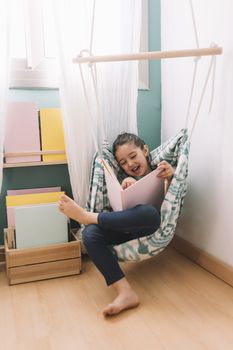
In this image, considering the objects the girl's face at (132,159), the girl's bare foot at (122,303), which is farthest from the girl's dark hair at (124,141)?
the girl's bare foot at (122,303)

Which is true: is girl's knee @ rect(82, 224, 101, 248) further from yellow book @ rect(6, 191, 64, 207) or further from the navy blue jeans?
yellow book @ rect(6, 191, 64, 207)

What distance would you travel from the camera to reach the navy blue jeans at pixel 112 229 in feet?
3.78

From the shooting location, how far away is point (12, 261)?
1257 millimetres

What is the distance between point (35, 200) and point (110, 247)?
377 millimetres

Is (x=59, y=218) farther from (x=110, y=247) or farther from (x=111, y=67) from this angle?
(x=111, y=67)

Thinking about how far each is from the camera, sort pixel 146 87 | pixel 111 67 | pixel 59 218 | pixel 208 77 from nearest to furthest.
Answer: pixel 208 77 < pixel 59 218 < pixel 111 67 < pixel 146 87

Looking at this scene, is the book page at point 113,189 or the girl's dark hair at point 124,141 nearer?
the book page at point 113,189

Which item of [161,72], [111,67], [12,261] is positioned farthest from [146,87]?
[12,261]

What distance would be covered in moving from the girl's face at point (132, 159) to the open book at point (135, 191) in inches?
4.1

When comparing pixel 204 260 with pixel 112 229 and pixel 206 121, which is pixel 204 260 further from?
pixel 206 121

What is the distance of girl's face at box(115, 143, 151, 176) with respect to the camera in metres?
1.35

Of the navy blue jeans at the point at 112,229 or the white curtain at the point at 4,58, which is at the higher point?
the white curtain at the point at 4,58

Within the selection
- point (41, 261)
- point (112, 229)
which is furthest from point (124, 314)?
point (41, 261)

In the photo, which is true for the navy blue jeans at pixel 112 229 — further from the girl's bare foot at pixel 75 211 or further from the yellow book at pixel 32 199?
the yellow book at pixel 32 199
